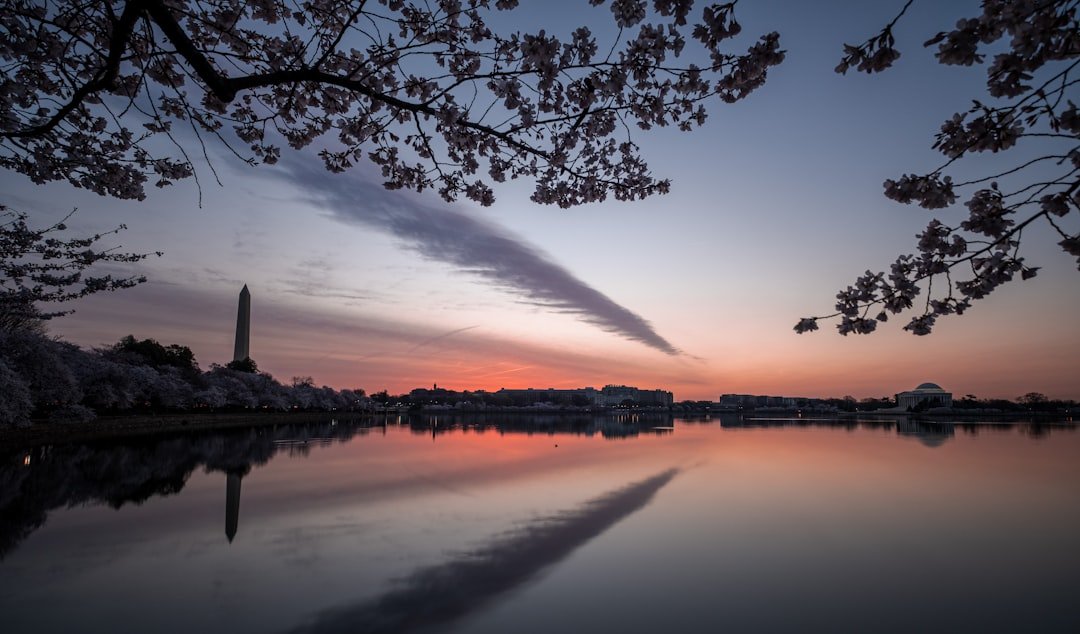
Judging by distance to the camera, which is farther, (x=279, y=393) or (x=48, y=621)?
(x=279, y=393)

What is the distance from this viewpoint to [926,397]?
160625 mm

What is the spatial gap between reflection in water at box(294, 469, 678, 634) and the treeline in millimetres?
25575

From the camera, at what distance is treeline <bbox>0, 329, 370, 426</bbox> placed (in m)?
28.9

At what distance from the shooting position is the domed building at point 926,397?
155 m

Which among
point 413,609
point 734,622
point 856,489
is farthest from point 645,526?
point 856,489

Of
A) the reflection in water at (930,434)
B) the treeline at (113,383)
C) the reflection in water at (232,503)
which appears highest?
the treeline at (113,383)

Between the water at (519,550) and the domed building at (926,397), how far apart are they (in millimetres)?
157984

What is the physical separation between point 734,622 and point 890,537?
8994 mm

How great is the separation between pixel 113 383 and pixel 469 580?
46532 millimetres

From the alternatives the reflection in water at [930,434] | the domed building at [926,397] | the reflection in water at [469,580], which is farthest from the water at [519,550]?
the domed building at [926,397]

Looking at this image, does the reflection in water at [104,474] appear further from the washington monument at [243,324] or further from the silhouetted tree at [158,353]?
the washington monument at [243,324]

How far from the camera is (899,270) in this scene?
16.8 ft

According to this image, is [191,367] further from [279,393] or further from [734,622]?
[734,622]

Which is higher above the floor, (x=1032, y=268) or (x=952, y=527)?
(x=1032, y=268)
